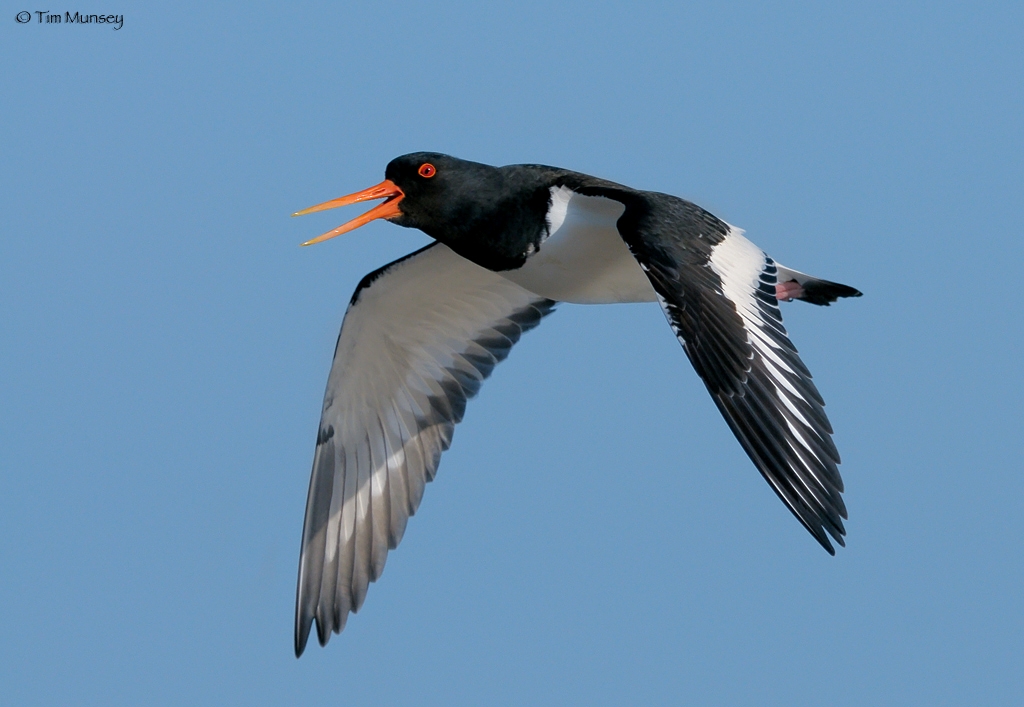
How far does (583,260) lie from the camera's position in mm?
7742

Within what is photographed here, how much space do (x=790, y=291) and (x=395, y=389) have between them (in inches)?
115

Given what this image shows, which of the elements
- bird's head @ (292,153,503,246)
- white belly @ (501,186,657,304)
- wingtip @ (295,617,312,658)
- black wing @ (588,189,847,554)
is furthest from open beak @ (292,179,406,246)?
wingtip @ (295,617,312,658)

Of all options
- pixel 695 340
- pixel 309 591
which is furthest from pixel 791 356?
pixel 309 591

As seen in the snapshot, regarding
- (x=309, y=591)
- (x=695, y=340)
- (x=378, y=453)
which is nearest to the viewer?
(x=695, y=340)

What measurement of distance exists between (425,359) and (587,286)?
172 centimetres

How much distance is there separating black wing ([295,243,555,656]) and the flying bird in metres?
0.01

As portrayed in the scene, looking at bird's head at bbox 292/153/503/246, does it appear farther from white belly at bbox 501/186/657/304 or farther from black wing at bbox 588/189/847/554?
black wing at bbox 588/189/847/554

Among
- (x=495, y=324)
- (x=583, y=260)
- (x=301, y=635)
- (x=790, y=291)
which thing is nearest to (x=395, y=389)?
(x=495, y=324)

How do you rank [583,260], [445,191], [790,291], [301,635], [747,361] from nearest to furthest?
[747,361] < [445,191] < [583,260] < [301,635] < [790,291]

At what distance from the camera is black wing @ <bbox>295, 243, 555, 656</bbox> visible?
8.65 meters

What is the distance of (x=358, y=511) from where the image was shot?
876 centimetres

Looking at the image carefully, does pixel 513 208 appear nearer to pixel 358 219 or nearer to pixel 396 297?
pixel 358 219

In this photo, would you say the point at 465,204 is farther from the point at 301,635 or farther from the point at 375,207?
the point at 301,635

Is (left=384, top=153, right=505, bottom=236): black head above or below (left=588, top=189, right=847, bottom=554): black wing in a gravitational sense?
above
